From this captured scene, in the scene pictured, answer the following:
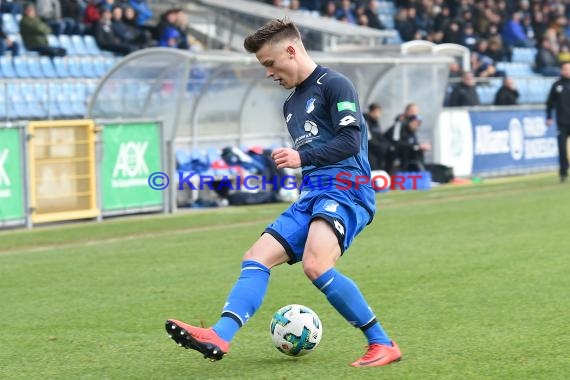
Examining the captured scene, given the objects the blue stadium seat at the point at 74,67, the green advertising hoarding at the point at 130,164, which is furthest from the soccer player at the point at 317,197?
the blue stadium seat at the point at 74,67

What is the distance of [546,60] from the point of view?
110ft

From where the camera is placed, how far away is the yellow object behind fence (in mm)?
16031

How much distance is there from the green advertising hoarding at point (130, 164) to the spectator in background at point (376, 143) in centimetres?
534

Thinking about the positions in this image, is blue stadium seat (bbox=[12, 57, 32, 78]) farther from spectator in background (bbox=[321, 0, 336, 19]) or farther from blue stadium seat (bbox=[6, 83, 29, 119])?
spectator in background (bbox=[321, 0, 336, 19])

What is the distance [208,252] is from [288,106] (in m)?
6.19

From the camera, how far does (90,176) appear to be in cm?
1678

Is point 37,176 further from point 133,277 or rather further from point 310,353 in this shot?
point 310,353

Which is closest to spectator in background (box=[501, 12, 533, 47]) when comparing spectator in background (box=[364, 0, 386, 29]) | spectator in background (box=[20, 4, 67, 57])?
spectator in background (box=[364, 0, 386, 29])

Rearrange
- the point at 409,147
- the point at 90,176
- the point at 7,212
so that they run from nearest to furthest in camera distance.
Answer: the point at 7,212 < the point at 90,176 < the point at 409,147

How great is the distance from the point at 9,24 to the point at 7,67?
1.95m

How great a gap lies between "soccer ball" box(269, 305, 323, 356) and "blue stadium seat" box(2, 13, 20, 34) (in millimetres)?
16606

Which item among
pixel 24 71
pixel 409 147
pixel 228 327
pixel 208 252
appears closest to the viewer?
pixel 228 327

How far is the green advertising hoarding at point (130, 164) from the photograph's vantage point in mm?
17031

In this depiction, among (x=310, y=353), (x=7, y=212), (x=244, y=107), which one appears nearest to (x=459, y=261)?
(x=310, y=353)
